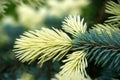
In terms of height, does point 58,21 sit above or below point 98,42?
above

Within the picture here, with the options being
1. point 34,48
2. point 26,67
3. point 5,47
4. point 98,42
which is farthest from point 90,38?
point 5,47

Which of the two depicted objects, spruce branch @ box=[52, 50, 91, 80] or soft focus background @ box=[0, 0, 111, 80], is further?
soft focus background @ box=[0, 0, 111, 80]

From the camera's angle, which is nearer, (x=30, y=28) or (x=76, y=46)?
(x=76, y=46)

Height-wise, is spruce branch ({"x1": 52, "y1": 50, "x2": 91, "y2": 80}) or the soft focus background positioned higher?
the soft focus background

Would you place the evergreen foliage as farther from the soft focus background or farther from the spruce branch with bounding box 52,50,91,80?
the soft focus background

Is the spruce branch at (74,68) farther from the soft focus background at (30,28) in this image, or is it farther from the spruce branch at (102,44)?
the soft focus background at (30,28)

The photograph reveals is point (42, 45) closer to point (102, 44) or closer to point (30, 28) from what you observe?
point (102, 44)

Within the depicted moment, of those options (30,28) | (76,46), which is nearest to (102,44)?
(76,46)

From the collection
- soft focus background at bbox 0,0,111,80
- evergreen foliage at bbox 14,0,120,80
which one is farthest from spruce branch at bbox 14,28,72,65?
soft focus background at bbox 0,0,111,80

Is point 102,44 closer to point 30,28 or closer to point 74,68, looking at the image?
point 74,68

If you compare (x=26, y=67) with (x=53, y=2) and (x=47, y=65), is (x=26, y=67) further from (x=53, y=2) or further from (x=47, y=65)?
(x=53, y=2)

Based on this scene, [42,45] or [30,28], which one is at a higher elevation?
[30,28]
